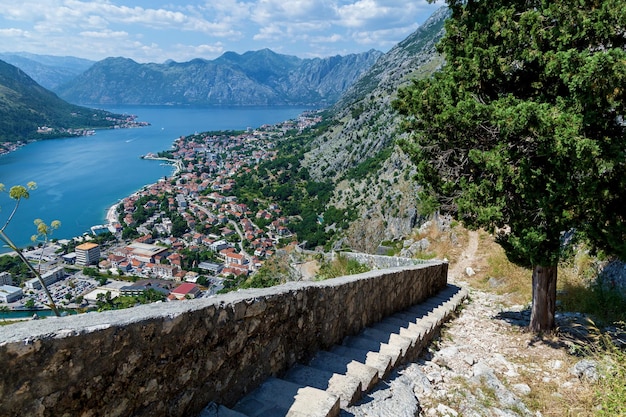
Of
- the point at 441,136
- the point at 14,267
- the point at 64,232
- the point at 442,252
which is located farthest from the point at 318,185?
the point at 441,136

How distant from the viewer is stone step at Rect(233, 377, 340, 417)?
2.65 meters

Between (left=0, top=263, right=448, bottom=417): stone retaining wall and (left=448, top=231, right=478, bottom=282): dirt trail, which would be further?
(left=448, top=231, right=478, bottom=282): dirt trail

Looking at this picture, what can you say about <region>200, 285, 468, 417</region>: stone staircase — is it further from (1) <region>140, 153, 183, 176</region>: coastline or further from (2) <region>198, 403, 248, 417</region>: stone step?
(1) <region>140, 153, 183, 176</region>: coastline

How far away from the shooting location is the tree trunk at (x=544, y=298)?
6.24 metres

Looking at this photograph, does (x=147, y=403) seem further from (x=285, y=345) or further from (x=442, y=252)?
(x=442, y=252)

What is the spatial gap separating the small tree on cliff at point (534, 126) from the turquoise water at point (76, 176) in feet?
165

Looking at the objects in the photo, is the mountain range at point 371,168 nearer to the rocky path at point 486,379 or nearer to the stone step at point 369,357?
the rocky path at point 486,379

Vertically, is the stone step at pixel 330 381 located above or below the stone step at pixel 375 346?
above

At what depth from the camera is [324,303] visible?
162 inches

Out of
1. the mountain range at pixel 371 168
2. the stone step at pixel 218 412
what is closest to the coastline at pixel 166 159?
the mountain range at pixel 371 168

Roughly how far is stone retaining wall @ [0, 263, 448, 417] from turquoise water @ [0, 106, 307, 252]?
5093cm

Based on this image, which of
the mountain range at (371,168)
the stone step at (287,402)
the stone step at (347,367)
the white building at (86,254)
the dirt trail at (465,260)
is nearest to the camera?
the stone step at (287,402)

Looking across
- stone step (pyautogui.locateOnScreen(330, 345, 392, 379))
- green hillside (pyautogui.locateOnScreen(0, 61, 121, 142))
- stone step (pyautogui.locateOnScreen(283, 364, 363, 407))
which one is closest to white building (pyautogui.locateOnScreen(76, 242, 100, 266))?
stone step (pyautogui.locateOnScreen(330, 345, 392, 379))

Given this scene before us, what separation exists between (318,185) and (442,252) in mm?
67184
